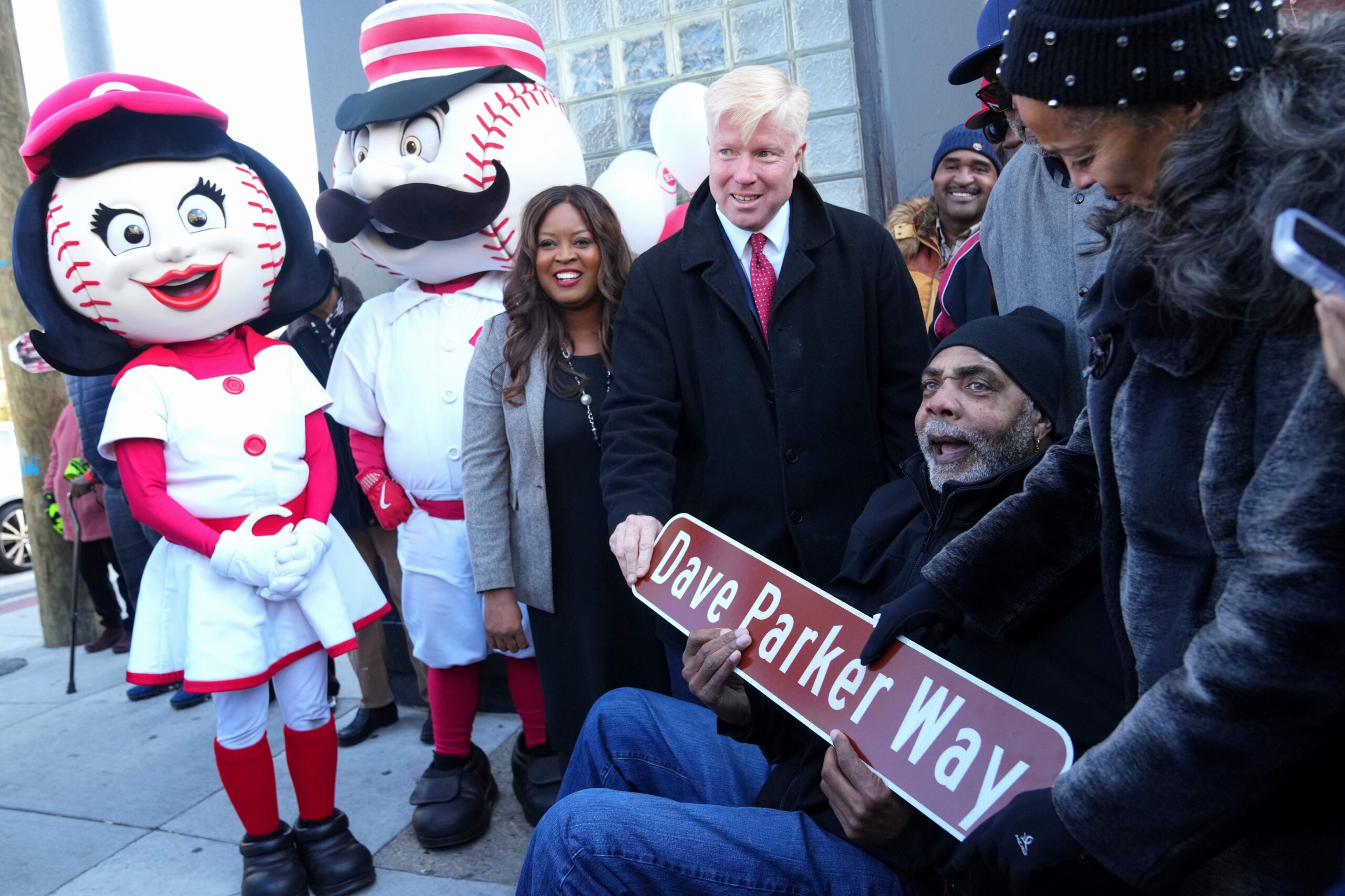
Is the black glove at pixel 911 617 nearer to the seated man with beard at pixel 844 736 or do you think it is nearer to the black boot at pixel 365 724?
the seated man with beard at pixel 844 736

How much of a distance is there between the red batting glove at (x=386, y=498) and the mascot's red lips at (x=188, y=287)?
2.48ft

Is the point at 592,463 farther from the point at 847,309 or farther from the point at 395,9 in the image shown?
the point at 395,9

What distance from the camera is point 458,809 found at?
296cm

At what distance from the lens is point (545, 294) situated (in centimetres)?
282

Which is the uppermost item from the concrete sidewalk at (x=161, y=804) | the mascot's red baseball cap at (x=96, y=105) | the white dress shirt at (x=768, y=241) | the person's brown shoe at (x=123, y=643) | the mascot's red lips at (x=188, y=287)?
the mascot's red baseball cap at (x=96, y=105)

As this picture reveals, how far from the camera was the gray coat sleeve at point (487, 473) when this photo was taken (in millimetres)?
2742

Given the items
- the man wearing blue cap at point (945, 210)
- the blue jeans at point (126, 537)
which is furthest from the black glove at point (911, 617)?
the blue jeans at point (126, 537)

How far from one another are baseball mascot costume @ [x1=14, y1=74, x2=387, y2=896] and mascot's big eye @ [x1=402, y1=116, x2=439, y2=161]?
0.45m

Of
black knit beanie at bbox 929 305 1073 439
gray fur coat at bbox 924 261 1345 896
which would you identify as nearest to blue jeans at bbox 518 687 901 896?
gray fur coat at bbox 924 261 1345 896

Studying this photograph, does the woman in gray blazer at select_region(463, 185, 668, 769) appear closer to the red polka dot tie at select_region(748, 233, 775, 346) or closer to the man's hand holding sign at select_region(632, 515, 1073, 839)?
the red polka dot tie at select_region(748, 233, 775, 346)

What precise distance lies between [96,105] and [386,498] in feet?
4.35

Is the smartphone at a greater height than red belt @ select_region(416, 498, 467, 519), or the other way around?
the smartphone

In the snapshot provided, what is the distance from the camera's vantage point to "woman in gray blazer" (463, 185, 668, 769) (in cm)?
273

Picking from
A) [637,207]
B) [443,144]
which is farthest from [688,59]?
[443,144]
